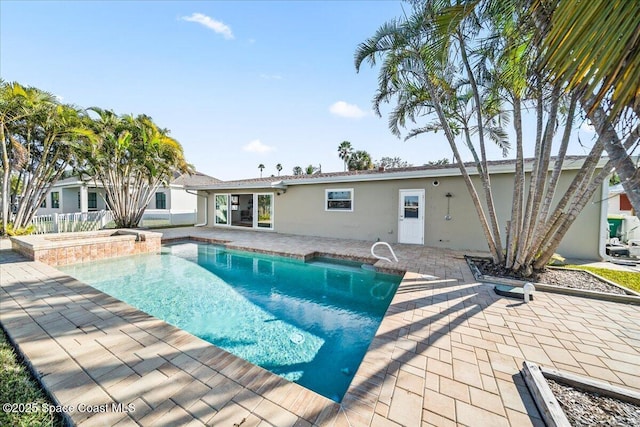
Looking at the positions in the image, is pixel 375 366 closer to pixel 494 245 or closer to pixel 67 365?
pixel 67 365

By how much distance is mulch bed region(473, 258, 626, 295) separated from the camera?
5000 millimetres

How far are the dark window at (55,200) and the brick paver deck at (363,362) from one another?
78.1 feet

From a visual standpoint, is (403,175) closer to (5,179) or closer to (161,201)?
(5,179)

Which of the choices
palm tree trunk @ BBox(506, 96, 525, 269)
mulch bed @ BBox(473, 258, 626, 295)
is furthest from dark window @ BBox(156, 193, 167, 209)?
palm tree trunk @ BBox(506, 96, 525, 269)

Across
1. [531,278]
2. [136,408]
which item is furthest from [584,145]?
[531,278]

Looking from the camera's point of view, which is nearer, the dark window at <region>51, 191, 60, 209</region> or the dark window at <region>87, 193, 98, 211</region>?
the dark window at <region>87, 193, 98, 211</region>

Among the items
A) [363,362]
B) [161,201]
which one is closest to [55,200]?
[161,201]

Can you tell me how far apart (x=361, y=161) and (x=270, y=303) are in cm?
3061

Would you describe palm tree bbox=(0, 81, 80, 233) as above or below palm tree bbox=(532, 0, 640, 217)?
above

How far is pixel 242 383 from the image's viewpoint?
2287mm

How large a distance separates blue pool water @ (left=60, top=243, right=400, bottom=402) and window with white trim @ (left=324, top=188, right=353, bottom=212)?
3.89 meters

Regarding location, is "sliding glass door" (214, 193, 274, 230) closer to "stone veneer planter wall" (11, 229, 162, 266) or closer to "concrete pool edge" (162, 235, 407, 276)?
"concrete pool edge" (162, 235, 407, 276)

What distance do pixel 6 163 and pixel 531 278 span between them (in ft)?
57.2

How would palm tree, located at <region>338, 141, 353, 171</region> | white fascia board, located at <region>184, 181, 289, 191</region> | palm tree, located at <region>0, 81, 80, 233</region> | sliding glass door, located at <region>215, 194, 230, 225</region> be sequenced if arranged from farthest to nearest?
palm tree, located at <region>338, 141, 353, 171</region> < sliding glass door, located at <region>215, 194, 230, 225</region> < white fascia board, located at <region>184, 181, 289, 191</region> < palm tree, located at <region>0, 81, 80, 233</region>
